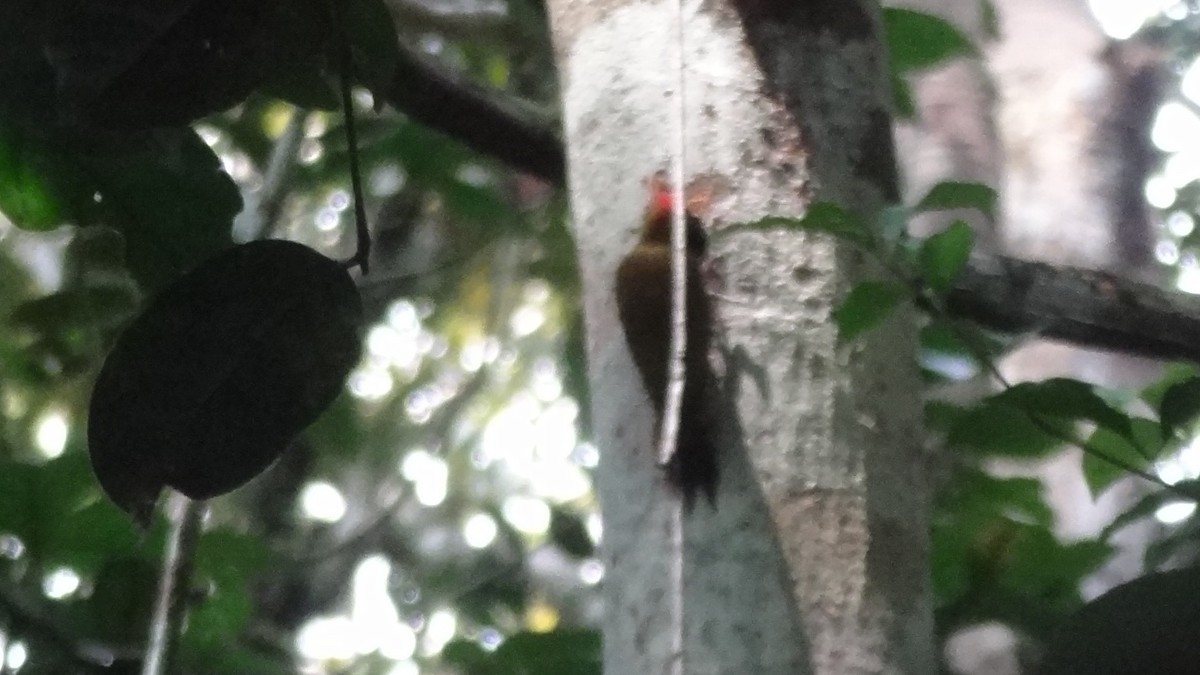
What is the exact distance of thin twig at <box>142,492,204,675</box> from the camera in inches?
25.7

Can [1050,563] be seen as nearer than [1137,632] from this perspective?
No

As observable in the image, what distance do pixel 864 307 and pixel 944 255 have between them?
3.4 inches

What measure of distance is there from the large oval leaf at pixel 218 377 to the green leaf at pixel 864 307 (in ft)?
0.74

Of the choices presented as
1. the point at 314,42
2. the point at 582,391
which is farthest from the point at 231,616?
the point at 314,42

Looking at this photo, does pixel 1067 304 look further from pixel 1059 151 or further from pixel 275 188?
pixel 1059 151

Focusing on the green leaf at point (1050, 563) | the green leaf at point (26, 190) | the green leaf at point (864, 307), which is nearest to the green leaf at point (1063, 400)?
the green leaf at point (864, 307)

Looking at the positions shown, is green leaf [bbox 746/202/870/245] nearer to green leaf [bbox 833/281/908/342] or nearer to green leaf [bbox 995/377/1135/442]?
green leaf [bbox 833/281/908/342]

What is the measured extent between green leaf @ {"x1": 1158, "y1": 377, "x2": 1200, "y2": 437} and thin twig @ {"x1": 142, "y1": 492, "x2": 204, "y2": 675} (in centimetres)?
50

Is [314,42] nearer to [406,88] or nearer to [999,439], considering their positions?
[406,88]

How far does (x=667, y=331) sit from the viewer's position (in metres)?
0.55

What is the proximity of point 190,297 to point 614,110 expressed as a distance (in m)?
0.21

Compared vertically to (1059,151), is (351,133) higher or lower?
higher

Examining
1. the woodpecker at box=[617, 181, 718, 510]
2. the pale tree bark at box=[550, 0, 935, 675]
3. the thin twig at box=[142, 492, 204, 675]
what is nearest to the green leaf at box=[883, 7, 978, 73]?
the pale tree bark at box=[550, 0, 935, 675]

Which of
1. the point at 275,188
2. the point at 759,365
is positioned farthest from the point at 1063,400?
the point at 275,188
